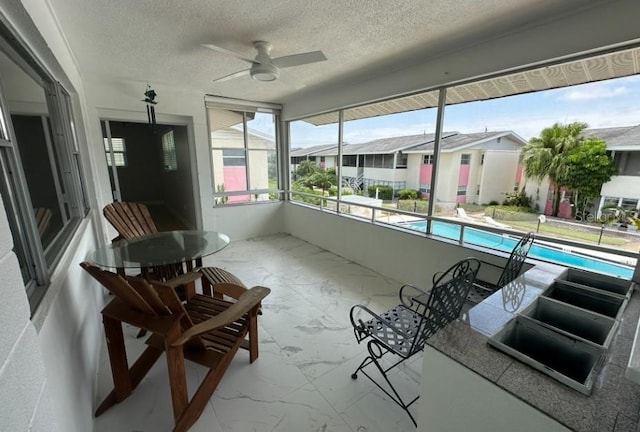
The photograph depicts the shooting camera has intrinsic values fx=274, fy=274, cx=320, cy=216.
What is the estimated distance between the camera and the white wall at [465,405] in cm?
92

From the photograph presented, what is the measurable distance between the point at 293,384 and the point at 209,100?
13.7ft

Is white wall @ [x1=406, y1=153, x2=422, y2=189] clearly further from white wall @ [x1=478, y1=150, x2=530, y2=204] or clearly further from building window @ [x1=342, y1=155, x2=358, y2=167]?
building window @ [x1=342, y1=155, x2=358, y2=167]

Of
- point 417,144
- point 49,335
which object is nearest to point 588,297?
point 417,144

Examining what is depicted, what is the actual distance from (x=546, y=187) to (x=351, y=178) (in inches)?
93.1

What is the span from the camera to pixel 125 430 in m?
1.50

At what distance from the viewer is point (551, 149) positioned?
2.17 m

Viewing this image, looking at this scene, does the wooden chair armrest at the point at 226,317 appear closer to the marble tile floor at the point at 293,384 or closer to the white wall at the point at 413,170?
the marble tile floor at the point at 293,384

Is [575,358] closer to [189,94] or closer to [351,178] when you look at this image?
[351,178]

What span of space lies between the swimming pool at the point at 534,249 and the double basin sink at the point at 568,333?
14.2 inches

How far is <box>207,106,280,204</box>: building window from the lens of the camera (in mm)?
4656

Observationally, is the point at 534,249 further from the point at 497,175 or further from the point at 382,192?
the point at 382,192

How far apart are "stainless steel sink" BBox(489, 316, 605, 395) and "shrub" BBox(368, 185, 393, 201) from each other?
2.40m

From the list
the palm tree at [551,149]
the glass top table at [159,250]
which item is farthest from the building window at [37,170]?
the palm tree at [551,149]

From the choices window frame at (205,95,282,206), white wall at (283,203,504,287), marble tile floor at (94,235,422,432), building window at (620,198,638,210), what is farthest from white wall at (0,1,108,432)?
building window at (620,198,638,210)
